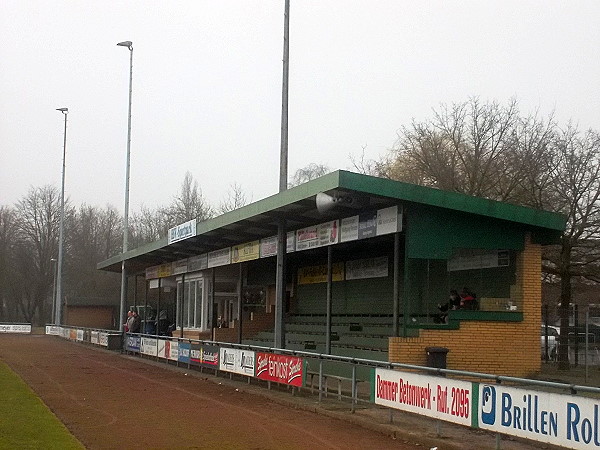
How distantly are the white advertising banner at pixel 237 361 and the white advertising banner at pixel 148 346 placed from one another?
8668mm

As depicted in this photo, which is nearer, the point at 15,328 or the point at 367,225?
the point at 367,225

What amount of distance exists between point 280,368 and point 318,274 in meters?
12.3

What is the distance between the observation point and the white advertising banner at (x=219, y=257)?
28.5 metres

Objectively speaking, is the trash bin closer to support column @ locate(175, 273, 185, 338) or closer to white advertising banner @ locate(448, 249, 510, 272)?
white advertising banner @ locate(448, 249, 510, 272)

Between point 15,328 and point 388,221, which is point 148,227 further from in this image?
point 388,221

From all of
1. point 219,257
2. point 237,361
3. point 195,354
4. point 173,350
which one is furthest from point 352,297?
point 237,361

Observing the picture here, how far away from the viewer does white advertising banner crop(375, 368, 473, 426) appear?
36.7ft

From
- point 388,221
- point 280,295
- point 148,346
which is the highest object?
point 388,221

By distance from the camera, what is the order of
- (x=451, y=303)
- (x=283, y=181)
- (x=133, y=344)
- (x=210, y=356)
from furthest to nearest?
(x=133, y=344) → (x=210, y=356) → (x=283, y=181) → (x=451, y=303)

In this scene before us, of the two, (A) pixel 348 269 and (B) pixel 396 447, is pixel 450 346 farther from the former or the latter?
(A) pixel 348 269

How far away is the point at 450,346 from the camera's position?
60.7ft

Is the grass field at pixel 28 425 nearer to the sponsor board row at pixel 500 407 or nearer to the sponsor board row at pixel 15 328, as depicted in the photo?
the sponsor board row at pixel 500 407

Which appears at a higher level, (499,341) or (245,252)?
(245,252)

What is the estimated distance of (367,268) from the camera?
25906 mm
